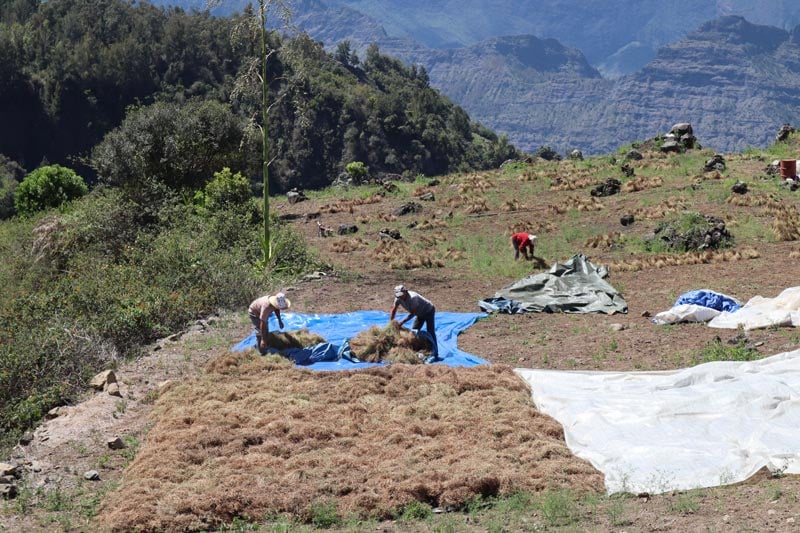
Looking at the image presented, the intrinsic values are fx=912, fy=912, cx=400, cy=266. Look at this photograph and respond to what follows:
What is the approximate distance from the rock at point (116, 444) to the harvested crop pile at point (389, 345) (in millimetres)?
3728

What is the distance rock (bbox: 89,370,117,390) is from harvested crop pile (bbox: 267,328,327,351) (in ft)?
6.91

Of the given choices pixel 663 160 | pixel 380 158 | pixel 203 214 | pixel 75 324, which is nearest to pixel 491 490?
pixel 75 324

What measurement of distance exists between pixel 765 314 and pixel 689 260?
5335 millimetres

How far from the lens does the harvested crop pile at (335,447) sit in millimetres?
8055

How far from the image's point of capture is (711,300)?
1432 cm

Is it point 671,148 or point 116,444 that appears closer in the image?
point 116,444

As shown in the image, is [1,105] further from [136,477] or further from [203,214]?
[136,477]

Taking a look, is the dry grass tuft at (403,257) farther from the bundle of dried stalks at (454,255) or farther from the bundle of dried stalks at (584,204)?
the bundle of dried stalks at (584,204)

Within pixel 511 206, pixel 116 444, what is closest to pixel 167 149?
pixel 511 206

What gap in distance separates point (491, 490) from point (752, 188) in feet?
62.1

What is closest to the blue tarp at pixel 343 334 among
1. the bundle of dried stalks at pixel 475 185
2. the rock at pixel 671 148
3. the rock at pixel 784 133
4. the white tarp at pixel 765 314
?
the white tarp at pixel 765 314

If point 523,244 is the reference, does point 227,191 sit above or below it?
above

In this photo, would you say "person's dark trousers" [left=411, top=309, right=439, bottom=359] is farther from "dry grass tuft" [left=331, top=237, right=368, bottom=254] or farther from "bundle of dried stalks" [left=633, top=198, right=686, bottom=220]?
"bundle of dried stalks" [left=633, top=198, right=686, bottom=220]

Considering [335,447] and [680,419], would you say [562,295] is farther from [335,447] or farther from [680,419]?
[335,447]
